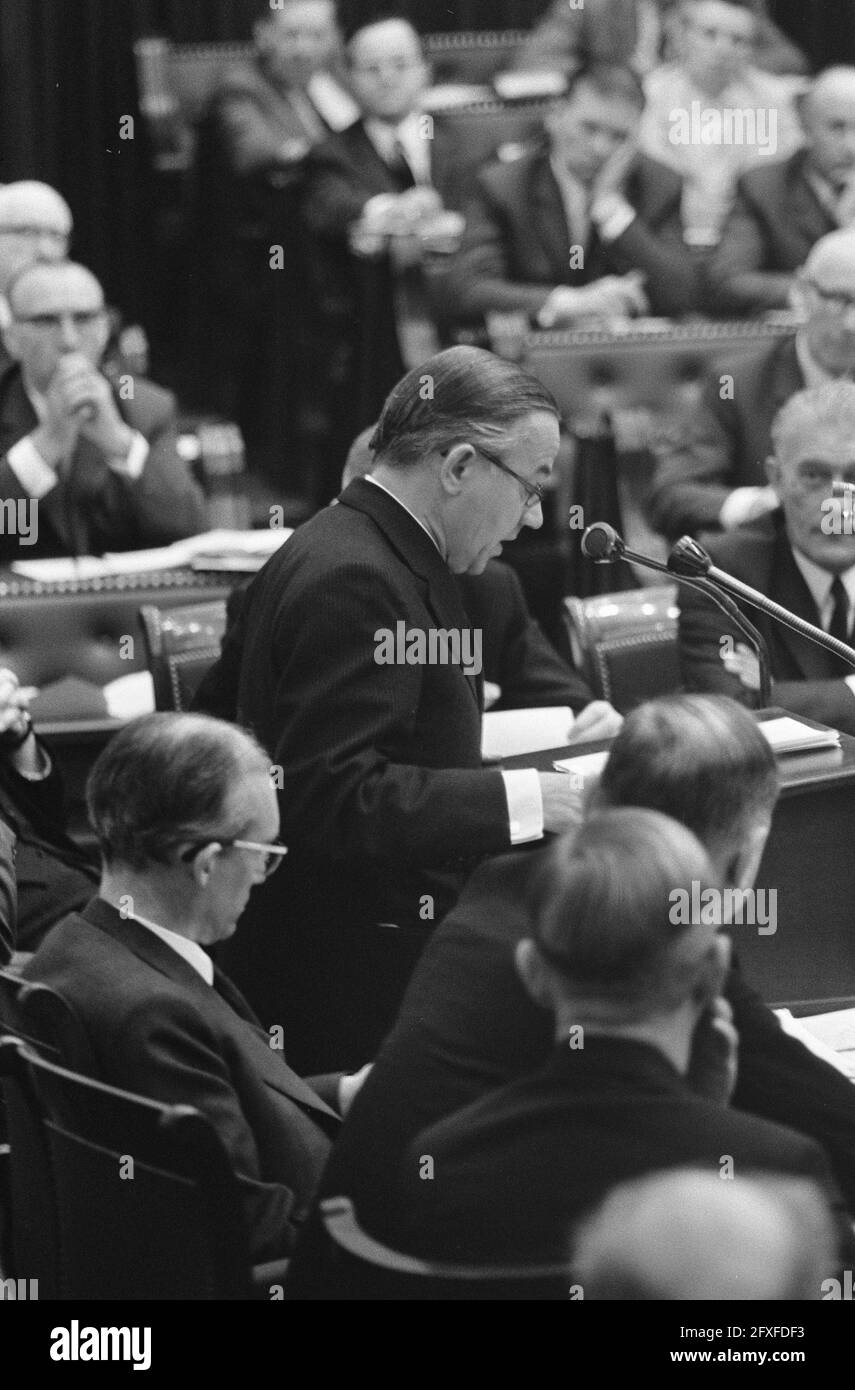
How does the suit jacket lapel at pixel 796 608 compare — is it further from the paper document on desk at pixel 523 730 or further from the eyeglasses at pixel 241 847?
the eyeglasses at pixel 241 847

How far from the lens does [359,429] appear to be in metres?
5.60

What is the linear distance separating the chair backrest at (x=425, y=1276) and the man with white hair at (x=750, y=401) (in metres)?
2.81

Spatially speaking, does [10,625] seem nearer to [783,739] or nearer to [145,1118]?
[783,739]

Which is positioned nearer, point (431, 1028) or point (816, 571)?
point (431, 1028)

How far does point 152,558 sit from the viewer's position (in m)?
4.14

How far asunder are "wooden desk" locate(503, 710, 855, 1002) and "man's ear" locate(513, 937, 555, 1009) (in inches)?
31.1

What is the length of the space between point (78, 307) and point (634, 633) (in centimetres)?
157

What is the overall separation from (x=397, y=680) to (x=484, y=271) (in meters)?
3.34

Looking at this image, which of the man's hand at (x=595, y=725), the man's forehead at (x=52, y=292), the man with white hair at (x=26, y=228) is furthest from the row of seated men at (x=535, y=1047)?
the man with white hair at (x=26, y=228)

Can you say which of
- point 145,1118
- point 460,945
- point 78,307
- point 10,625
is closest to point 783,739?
point 460,945

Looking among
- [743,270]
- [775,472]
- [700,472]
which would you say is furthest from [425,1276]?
[743,270]

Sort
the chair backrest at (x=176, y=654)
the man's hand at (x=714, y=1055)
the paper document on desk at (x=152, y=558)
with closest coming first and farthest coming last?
1. the man's hand at (x=714, y=1055)
2. the chair backrest at (x=176, y=654)
3. the paper document on desk at (x=152, y=558)

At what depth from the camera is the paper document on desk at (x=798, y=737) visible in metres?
2.39
